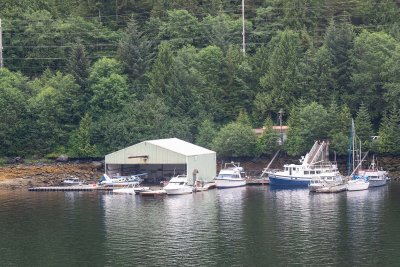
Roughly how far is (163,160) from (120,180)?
16.0 ft

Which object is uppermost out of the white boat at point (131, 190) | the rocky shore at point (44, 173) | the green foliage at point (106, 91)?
the green foliage at point (106, 91)

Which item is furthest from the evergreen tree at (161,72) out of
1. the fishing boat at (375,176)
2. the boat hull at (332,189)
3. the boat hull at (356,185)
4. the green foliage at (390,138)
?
Result: the boat hull at (356,185)

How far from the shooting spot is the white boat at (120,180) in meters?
105

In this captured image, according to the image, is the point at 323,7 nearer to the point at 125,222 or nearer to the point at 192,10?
the point at 192,10

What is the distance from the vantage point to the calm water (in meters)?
67.4

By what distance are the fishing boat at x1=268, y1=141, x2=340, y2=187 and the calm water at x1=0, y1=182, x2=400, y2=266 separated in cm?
421

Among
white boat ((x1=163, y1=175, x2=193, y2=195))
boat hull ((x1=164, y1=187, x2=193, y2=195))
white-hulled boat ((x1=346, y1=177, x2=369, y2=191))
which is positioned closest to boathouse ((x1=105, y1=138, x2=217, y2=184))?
white boat ((x1=163, y1=175, x2=193, y2=195))

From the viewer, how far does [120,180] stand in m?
106

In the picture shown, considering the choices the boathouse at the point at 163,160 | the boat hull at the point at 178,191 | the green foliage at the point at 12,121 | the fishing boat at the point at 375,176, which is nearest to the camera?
the boat hull at the point at 178,191

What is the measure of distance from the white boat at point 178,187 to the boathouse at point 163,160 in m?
2.39

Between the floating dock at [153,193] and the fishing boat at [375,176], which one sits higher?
the fishing boat at [375,176]

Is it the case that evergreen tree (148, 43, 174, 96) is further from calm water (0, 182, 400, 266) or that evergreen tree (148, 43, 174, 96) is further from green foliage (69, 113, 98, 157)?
calm water (0, 182, 400, 266)

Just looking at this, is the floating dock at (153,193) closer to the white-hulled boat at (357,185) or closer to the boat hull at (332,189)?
the boat hull at (332,189)

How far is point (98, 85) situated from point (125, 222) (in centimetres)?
4126
